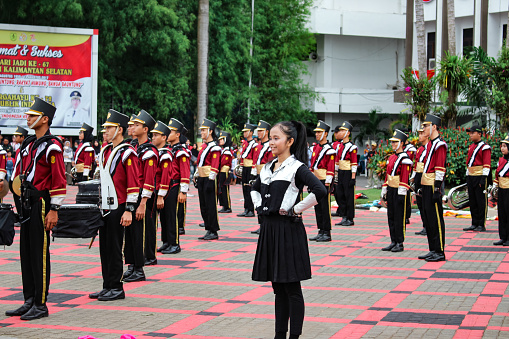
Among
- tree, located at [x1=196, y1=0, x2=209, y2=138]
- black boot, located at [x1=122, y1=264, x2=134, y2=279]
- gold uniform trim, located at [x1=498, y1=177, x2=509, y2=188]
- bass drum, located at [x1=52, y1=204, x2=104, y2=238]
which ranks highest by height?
tree, located at [x1=196, y1=0, x2=209, y2=138]

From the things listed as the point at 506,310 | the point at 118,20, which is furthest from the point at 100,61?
the point at 506,310

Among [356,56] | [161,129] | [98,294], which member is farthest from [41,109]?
[356,56]

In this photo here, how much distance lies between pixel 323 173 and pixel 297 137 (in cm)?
800

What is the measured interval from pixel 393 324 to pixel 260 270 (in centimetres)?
181

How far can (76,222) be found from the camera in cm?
844

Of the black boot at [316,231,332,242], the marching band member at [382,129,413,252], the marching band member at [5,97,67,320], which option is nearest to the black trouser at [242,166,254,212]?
the black boot at [316,231,332,242]

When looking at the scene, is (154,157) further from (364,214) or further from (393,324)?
(364,214)

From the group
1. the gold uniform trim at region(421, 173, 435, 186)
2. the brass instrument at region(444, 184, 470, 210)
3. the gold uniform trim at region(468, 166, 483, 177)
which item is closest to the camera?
the gold uniform trim at region(421, 173, 435, 186)

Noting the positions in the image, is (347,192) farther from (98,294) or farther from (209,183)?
(98,294)

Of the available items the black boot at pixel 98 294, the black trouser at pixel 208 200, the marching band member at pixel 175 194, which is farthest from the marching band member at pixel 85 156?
the black boot at pixel 98 294

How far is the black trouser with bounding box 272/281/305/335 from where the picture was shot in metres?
6.48

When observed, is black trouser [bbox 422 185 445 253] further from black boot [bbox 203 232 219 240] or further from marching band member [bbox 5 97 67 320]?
marching band member [bbox 5 97 67 320]

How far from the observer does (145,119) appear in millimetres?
10086

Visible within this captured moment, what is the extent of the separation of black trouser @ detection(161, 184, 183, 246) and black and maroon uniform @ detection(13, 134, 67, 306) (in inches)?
169
